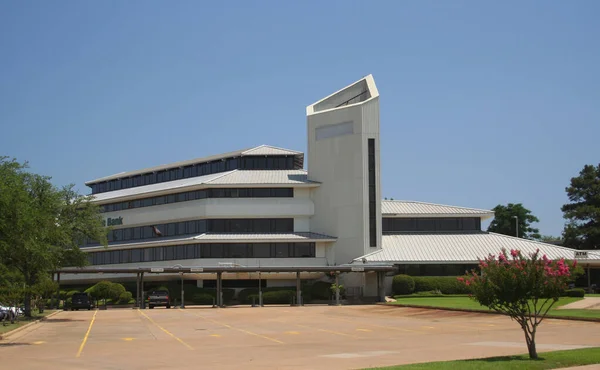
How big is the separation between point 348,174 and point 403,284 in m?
13.0

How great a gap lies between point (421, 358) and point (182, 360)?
706 cm

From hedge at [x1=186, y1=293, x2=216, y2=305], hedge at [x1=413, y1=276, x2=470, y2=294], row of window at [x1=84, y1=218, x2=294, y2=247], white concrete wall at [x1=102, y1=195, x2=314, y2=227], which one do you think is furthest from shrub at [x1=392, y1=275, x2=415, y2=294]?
hedge at [x1=186, y1=293, x2=216, y2=305]

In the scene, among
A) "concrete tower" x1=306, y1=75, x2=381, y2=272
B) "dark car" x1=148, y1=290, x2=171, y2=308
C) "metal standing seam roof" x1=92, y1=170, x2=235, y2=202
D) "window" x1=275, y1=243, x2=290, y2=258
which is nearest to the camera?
"dark car" x1=148, y1=290, x2=171, y2=308

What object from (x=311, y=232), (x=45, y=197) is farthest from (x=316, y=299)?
(x=45, y=197)

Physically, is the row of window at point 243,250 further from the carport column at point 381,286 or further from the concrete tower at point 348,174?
the carport column at point 381,286

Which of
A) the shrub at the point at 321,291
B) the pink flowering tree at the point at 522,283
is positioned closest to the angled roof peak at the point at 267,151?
the shrub at the point at 321,291

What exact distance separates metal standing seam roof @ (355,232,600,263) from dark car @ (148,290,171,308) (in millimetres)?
18615

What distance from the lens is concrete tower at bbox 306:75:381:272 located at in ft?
257

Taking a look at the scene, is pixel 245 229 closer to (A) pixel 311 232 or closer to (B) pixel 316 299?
(A) pixel 311 232

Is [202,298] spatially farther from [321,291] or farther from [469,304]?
[469,304]

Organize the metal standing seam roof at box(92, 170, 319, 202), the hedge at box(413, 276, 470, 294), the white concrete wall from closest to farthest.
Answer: the hedge at box(413, 276, 470, 294) → the white concrete wall → the metal standing seam roof at box(92, 170, 319, 202)

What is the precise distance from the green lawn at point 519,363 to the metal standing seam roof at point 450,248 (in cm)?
5282

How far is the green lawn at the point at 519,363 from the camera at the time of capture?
61.9ft

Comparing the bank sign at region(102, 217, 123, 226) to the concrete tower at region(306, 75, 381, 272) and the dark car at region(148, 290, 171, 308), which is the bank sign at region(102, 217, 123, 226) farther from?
the dark car at region(148, 290, 171, 308)
